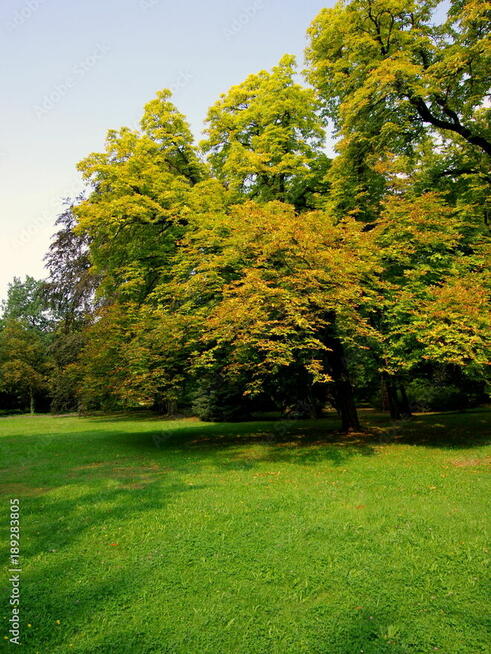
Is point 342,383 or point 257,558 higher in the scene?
point 342,383

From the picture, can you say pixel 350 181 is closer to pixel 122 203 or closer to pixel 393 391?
pixel 122 203

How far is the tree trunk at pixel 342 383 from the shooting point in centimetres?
1456

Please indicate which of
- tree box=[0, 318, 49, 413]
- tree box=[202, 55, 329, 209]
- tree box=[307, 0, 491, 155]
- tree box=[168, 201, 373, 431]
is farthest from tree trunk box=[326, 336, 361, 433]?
tree box=[0, 318, 49, 413]

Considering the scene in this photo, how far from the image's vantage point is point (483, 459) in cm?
1030

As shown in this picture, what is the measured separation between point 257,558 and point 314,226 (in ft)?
28.4

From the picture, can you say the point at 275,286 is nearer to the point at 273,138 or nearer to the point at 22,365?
the point at 273,138

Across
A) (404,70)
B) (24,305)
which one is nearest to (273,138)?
(404,70)

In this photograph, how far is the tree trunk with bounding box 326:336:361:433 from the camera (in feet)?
47.8

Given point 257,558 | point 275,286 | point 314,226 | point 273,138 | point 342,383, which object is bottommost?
point 257,558

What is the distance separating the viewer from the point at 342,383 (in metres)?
15.3

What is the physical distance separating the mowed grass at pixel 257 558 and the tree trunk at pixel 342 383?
15.1ft

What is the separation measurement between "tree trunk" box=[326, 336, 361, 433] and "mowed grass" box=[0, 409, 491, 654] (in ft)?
15.1

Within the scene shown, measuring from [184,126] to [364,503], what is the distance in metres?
16.0

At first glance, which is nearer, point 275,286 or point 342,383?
point 275,286
